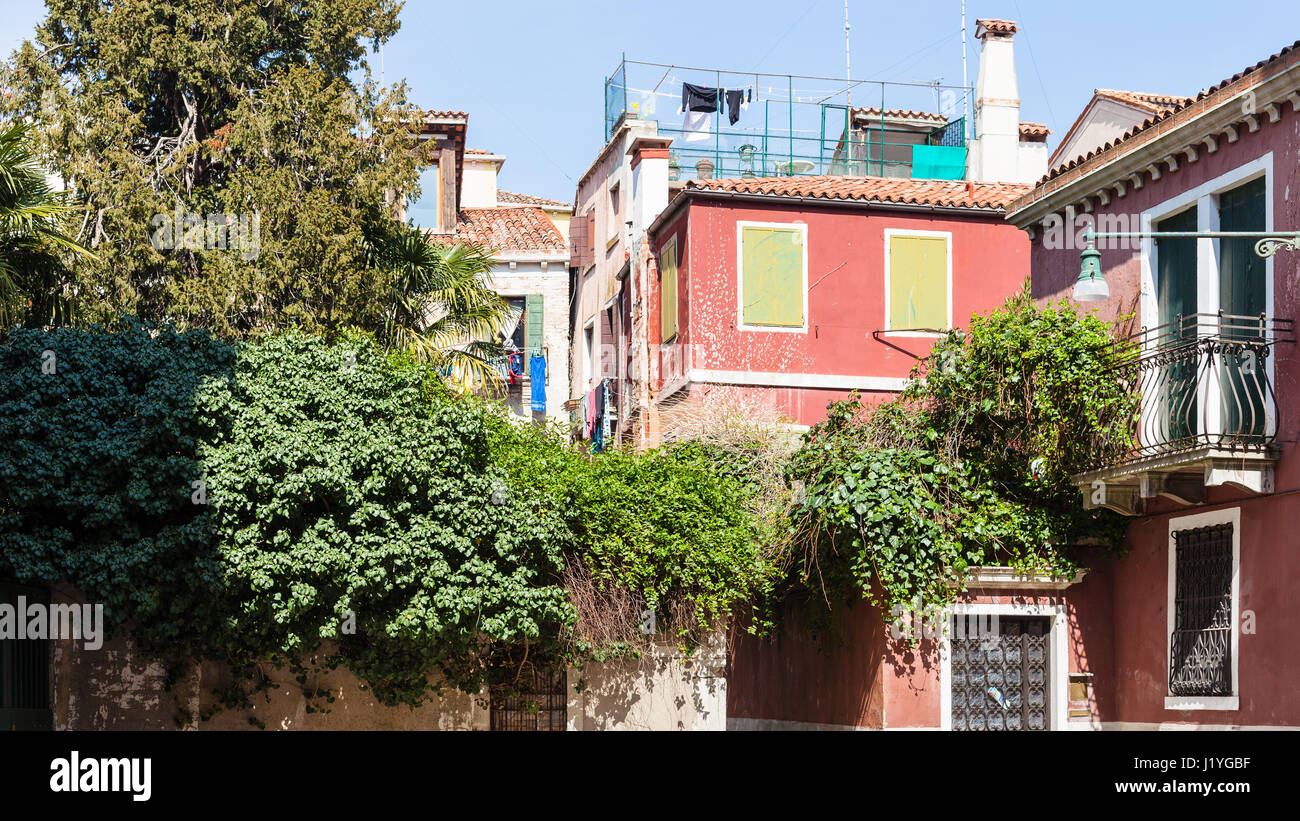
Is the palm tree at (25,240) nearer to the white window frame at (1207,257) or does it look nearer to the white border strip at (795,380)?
the white border strip at (795,380)

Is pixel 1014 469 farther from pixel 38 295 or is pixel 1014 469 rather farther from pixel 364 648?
pixel 38 295

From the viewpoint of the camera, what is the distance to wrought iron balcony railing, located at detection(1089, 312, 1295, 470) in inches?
526

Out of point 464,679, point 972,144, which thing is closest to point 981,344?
point 464,679

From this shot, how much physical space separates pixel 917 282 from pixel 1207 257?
909 cm

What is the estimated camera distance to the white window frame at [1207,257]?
536 inches

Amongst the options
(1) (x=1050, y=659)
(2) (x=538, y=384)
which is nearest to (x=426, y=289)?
(2) (x=538, y=384)

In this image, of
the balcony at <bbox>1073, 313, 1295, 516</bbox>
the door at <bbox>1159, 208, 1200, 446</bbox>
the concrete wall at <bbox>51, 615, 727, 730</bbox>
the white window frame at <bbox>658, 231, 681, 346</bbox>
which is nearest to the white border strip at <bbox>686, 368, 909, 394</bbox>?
the white window frame at <bbox>658, 231, 681, 346</bbox>

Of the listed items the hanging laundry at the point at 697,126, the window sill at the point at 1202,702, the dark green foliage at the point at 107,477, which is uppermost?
the hanging laundry at the point at 697,126

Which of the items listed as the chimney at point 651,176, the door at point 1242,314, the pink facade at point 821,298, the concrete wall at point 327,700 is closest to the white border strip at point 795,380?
the pink facade at point 821,298

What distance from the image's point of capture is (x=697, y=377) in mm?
22375

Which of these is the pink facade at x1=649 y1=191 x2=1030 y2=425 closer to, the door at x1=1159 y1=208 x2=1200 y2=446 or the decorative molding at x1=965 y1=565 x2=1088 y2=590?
the decorative molding at x1=965 y1=565 x2=1088 y2=590

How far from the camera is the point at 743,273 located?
22875 millimetres

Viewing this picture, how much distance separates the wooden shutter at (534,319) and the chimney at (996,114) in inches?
351

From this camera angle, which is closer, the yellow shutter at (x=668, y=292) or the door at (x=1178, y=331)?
the door at (x=1178, y=331)
